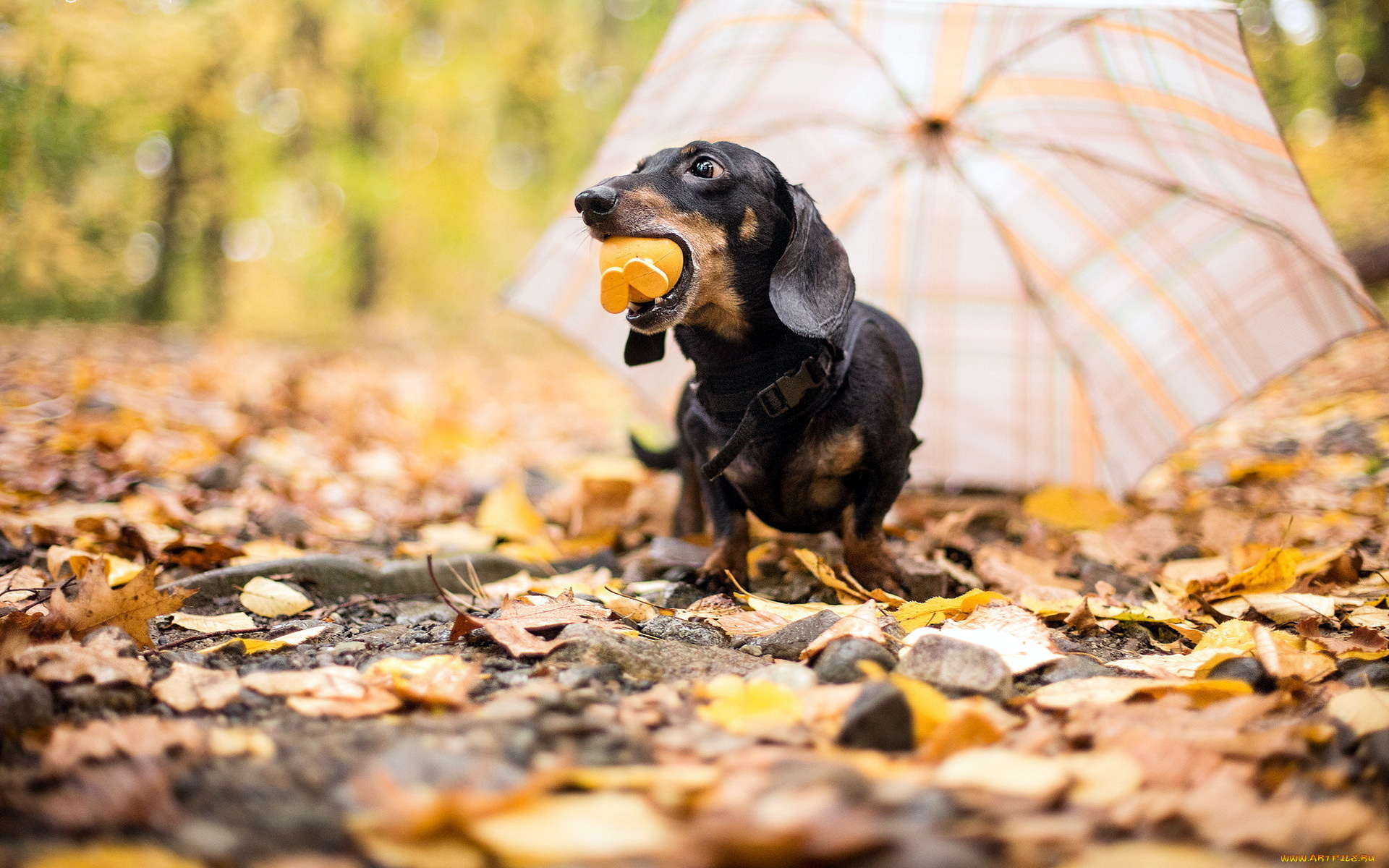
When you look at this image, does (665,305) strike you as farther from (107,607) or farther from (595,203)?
(107,607)

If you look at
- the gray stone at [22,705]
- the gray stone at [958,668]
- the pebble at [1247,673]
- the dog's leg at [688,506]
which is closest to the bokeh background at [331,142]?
the dog's leg at [688,506]

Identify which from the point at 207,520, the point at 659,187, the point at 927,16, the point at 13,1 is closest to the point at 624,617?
the point at 659,187

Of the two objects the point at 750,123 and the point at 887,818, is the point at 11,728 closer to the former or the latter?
the point at 887,818

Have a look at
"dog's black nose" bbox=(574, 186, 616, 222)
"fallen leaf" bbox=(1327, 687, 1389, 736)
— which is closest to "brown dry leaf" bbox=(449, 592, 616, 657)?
"dog's black nose" bbox=(574, 186, 616, 222)

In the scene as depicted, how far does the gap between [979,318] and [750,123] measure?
131 centimetres

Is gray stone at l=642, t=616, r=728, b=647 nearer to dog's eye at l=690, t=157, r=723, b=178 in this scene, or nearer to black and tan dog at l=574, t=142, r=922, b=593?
black and tan dog at l=574, t=142, r=922, b=593

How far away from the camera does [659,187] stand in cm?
197

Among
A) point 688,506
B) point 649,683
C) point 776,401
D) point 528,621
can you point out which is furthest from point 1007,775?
point 688,506

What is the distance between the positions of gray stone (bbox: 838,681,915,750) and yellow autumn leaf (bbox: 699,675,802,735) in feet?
0.38

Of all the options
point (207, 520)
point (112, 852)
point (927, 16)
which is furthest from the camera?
point (927, 16)

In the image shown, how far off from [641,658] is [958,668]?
1.86ft

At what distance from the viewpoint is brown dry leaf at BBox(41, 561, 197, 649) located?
1599 millimetres

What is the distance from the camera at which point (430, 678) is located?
4.68 ft

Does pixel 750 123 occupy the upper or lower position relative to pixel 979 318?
upper
